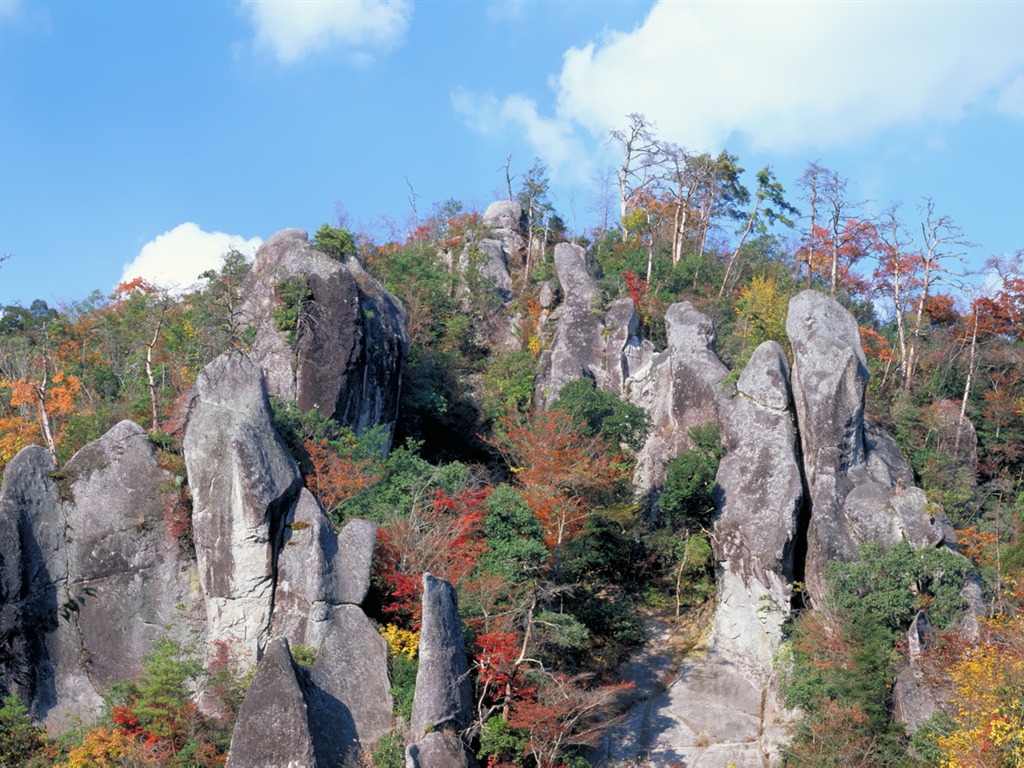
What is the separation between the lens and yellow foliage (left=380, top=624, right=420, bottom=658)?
2222cm

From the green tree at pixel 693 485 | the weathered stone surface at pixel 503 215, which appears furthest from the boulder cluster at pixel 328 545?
the weathered stone surface at pixel 503 215

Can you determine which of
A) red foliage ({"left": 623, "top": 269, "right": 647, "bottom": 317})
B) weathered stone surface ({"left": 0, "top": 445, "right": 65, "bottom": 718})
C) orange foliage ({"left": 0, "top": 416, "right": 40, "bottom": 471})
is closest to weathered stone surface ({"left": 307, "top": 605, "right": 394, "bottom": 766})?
weathered stone surface ({"left": 0, "top": 445, "right": 65, "bottom": 718})

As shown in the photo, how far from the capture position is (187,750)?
66.5ft

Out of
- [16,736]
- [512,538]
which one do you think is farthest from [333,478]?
[16,736]

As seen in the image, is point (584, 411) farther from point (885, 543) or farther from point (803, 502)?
point (885, 543)

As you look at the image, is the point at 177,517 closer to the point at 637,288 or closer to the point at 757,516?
the point at 757,516

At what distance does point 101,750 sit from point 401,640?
5986 mm

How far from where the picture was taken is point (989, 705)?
19641 millimetres

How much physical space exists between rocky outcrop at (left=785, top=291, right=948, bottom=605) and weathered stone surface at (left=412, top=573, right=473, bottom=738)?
9444 mm

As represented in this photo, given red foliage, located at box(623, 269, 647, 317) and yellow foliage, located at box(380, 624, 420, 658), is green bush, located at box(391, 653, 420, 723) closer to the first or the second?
yellow foliage, located at box(380, 624, 420, 658)

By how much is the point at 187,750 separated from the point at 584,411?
1481cm

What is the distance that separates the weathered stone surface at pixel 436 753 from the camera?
65.2 feet

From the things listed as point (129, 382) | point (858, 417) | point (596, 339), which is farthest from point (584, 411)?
point (129, 382)

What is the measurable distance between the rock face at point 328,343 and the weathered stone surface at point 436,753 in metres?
11.1
